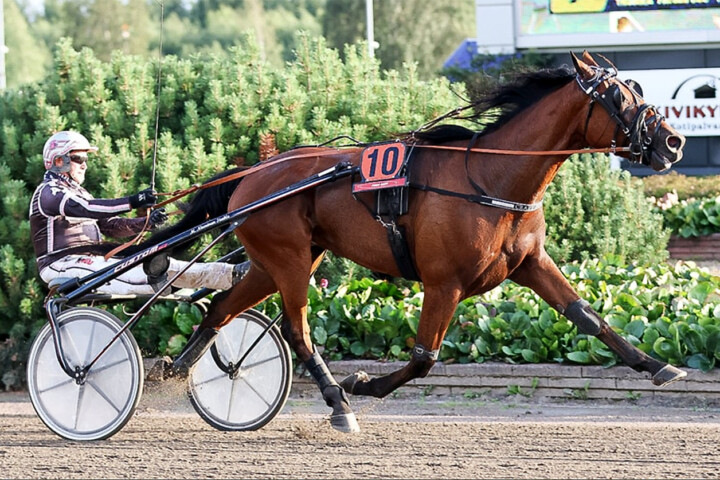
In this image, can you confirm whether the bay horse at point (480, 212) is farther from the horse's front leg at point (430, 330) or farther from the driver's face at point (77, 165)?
the driver's face at point (77, 165)

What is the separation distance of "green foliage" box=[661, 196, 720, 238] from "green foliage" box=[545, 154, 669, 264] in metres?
1.76

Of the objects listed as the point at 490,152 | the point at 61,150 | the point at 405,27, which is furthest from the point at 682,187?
the point at 405,27

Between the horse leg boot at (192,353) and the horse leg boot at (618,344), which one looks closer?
the horse leg boot at (618,344)

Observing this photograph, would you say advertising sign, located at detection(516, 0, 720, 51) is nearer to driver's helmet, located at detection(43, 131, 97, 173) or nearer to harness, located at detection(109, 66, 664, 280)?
harness, located at detection(109, 66, 664, 280)

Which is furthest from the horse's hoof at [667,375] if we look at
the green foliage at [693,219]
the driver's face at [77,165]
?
the green foliage at [693,219]

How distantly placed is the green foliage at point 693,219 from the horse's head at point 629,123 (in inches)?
279

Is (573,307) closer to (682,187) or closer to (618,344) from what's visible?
(618,344)

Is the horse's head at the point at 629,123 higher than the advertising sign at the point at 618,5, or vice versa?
the advertising sign at the point at 618,5

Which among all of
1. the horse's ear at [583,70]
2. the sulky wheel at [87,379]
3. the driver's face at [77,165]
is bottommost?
the sulky wheel at [87,379]

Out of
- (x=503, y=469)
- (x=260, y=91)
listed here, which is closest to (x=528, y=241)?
(x=503, y=469)

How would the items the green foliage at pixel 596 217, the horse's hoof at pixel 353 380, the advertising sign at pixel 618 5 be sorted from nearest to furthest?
the horse's hoof at pixel 353 380 < the green foliage at pixel 596 217 < the advertising sign at pixel 618 5

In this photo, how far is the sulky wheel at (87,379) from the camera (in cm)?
643

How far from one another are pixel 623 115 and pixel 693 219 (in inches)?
294

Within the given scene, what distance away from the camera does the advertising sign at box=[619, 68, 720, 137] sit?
58.6ft
